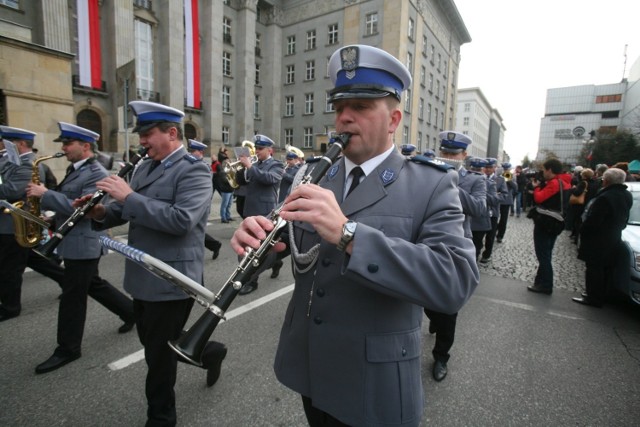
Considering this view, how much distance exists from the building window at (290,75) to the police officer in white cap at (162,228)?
33.7m

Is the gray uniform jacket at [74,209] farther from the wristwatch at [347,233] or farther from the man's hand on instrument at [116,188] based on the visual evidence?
the wristwatch at [347,233]

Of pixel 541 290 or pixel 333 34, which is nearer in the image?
pixel 541 290

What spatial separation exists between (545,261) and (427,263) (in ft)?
19.0

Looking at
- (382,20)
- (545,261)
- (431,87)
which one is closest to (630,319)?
(545,261)

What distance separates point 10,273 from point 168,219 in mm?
3183

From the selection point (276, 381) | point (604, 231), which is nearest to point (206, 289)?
point (276, 381)

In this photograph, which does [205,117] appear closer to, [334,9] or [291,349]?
[334,9]

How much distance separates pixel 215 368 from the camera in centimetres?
286

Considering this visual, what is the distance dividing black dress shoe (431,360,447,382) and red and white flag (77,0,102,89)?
908 inches

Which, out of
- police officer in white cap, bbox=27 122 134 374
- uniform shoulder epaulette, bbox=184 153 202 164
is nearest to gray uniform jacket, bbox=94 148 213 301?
uniform shoulder epaulette, bbox=184 153 202 164

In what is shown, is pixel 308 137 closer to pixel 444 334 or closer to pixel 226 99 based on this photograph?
pixel 226 99

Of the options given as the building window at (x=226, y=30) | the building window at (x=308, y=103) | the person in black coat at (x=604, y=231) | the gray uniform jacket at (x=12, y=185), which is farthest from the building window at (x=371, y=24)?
the gray uniform jacket at (x=12, y=185)

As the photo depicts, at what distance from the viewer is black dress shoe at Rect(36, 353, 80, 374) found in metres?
3.02

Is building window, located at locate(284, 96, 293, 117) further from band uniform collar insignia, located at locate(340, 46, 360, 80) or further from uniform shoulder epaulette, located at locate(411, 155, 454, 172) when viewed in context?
uniform shoulder epaulette, located at locate(411, 155, 454, 172)
